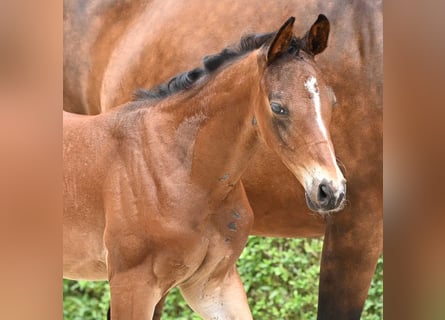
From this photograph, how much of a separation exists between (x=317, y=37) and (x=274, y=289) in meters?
0.85

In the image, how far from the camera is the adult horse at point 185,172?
70.4 inches

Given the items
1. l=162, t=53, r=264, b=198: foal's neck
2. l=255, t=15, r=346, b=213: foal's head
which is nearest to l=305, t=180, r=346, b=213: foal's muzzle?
l=255, t=15, r=346, b=213: foal's head

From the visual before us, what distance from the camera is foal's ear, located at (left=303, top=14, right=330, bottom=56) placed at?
Answer: 1.81 m

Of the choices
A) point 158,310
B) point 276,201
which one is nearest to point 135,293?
point 158,310

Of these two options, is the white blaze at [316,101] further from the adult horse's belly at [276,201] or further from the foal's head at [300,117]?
the adult horse's belly at [276,201]

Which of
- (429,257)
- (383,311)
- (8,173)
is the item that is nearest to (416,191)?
(429,257)

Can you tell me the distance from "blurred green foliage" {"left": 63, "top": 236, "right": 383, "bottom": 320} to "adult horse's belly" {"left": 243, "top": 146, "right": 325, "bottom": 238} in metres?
0.09

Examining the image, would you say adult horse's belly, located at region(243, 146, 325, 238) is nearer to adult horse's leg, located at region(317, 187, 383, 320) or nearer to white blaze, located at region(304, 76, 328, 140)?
adult horse's leg, located at region(317, 187, 383, 320)

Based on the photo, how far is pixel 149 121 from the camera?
1952mm

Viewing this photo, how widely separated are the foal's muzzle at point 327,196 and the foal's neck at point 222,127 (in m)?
0.23

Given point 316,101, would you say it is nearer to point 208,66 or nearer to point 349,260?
point 208,66

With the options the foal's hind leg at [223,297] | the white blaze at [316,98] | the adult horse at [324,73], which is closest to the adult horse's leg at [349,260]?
the adult horse at [324,73]

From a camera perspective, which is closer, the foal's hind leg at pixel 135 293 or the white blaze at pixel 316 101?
the white blaze at pixel 316 101

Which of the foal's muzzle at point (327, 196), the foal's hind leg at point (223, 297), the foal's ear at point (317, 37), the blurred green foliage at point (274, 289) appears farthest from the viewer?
the blurred green foliage at point (274, 289)
